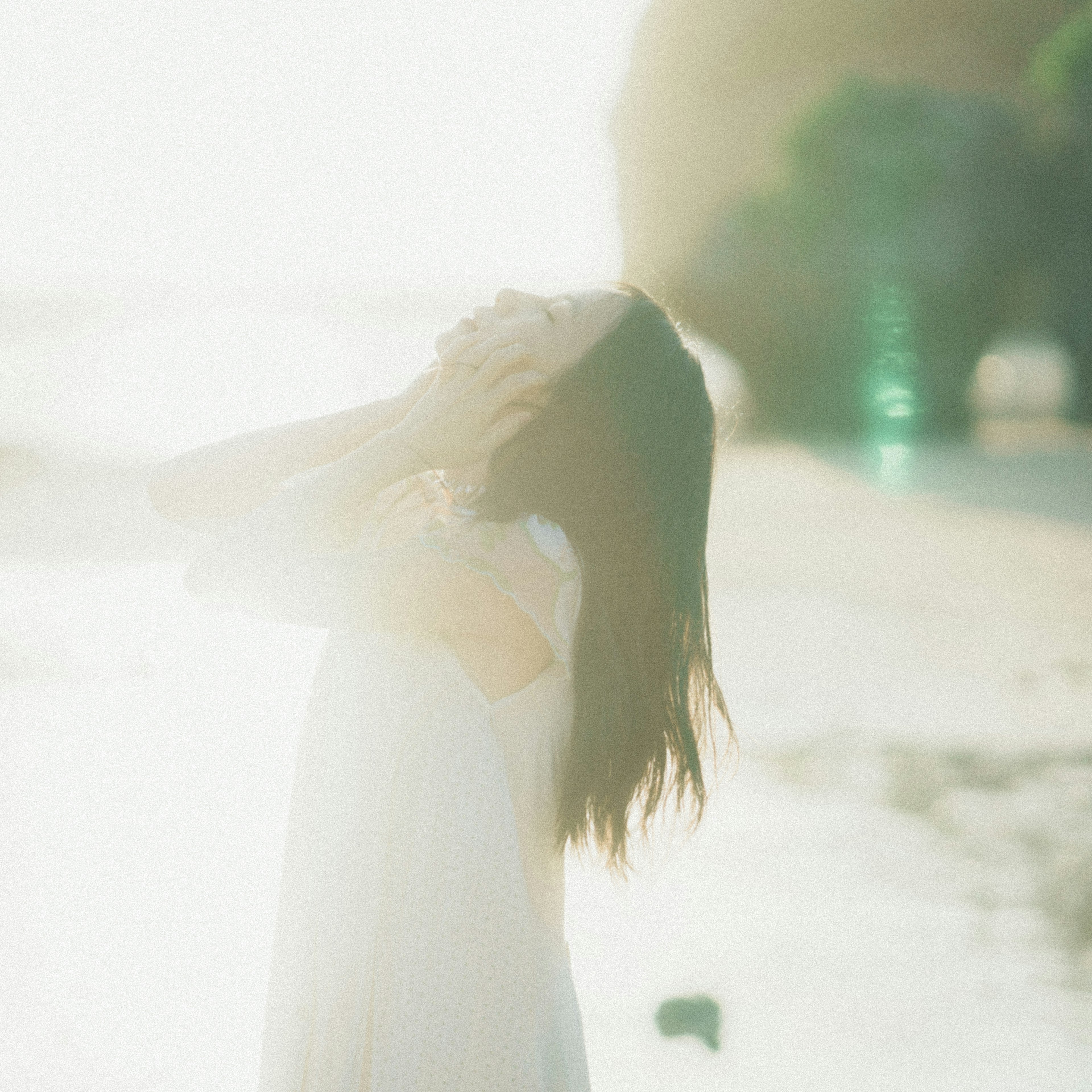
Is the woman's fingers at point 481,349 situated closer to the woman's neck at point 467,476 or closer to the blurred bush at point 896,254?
the woman's neck at point 467,476

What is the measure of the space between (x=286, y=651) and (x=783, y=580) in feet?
13.2

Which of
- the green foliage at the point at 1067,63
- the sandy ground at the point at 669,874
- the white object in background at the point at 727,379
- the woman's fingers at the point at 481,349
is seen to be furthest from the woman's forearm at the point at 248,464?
the green foliage at the point at 1067,63

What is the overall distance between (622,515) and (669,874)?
112 inches

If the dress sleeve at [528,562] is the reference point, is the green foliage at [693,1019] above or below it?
below

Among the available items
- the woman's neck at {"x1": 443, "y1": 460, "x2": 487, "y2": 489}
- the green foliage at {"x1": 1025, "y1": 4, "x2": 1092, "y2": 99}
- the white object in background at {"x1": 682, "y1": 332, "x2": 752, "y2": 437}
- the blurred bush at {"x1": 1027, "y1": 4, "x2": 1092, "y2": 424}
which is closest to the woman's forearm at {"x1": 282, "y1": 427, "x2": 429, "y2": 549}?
the woman's neck at {"x1": 443, "y1": 460, "x2": 487, "y2": 489}

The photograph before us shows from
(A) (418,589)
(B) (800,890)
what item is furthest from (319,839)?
(B) (800,890)

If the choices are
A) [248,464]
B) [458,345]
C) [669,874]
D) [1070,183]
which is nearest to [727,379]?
[1070,183]

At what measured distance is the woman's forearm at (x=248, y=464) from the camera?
1.88 metres

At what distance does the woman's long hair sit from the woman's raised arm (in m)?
0.33

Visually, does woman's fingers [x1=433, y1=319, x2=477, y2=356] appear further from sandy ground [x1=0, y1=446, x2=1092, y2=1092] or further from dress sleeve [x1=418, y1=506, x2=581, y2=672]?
sandy ground [x1=0, y1=446, x2=1092, y2=1092]

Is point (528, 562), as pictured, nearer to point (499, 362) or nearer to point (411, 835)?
point (499, 362)

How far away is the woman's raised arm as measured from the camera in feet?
6.15

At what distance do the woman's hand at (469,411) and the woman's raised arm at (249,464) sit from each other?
0.28 metres

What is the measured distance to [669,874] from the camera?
13.8 ft
